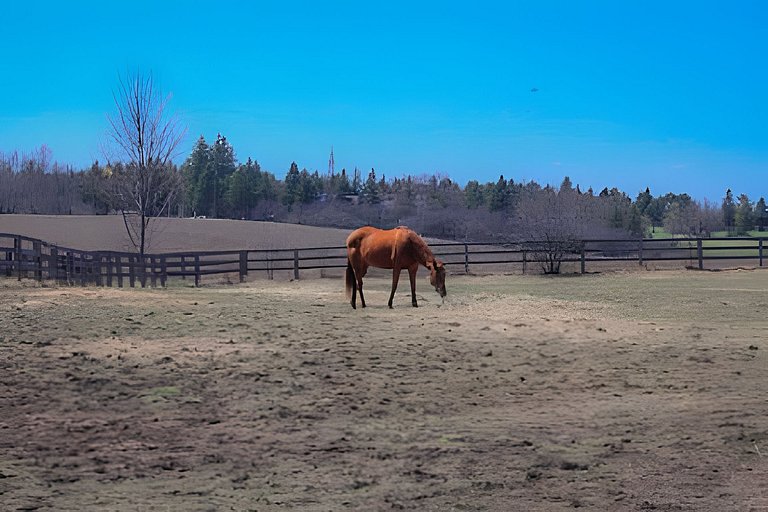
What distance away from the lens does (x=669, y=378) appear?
7453 millimetres

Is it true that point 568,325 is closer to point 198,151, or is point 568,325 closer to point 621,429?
point 621,429

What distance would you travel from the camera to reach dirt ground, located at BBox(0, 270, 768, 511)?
432 centimetres

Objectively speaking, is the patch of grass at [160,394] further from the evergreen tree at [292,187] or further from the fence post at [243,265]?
the evergreen tree at [292,187]

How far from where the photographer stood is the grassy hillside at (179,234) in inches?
1911

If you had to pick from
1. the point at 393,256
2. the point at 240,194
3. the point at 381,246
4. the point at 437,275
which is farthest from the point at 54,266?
the point at 240,194

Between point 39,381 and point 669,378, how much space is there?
235 inches

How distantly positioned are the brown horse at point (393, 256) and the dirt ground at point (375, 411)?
2.28 m

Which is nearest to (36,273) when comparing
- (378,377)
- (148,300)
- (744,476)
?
(148,300)

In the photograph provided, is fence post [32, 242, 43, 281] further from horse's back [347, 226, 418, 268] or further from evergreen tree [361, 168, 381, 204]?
evergreen tree [361, 168, 381, 204]

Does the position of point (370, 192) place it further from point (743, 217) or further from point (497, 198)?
point (743, 217)

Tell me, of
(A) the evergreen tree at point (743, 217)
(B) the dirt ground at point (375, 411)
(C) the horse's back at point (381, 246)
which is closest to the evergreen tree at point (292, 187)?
(A) the evergreen tree at point (743, 217)

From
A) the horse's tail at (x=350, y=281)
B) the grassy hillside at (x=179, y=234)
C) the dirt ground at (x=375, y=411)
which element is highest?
the grassy hillside at (x=179, y=234)

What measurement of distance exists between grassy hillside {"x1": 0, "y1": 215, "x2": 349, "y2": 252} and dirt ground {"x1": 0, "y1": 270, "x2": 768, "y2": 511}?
35.7 meters

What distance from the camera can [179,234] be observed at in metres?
55.0
